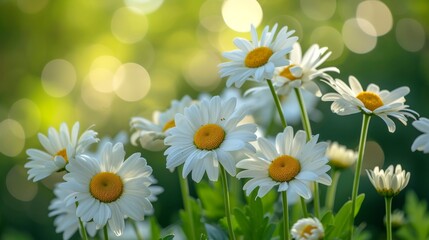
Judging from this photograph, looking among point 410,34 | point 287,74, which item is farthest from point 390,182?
point 410,34

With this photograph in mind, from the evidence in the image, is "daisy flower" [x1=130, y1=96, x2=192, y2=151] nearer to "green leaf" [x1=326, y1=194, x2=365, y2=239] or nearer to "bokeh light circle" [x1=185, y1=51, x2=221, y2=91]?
"green leaf" [x1=326, y1=194, x2=365, y2=239]

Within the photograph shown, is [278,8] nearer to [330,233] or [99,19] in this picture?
[99,19]

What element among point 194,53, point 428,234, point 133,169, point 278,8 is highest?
point 278,8

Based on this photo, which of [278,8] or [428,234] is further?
[278,8]

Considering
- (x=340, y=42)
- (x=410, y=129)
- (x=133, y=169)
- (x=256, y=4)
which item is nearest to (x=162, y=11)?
(x=256, y=4)

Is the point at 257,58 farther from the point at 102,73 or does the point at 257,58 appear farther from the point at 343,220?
the point at 102,73

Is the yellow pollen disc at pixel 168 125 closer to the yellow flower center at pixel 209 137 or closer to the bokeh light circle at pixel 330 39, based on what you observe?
the yellow flower center at pixel 209 137

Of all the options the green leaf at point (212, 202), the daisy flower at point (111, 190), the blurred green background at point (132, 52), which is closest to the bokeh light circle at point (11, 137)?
the blurred green background at point (132, 52)
